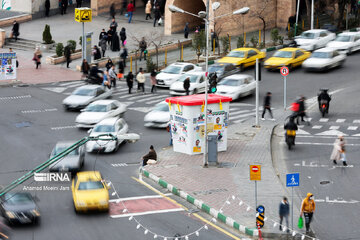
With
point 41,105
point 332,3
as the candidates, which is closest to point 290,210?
point 41,105

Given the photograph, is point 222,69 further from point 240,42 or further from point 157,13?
point 157,13

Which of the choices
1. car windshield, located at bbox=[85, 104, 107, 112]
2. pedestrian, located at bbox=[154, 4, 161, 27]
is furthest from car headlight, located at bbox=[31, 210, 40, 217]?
pedestrian, located at bbox=[154, 4, 161, 27]

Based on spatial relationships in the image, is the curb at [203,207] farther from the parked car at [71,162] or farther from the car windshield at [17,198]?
the car windshield at [17,198]

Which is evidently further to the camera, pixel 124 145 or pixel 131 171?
pixel 124 145

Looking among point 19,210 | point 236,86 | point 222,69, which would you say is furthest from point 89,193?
point 222,69

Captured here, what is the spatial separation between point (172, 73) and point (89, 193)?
21.5 meters

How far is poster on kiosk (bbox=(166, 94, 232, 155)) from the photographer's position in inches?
1259

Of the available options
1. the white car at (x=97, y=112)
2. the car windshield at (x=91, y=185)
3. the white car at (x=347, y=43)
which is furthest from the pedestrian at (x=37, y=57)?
the car windshield at (x=91, y=185)

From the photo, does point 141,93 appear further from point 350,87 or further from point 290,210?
point 290,210

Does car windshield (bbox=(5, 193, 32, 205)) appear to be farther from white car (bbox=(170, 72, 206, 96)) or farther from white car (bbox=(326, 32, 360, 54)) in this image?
white car (bbox=(326, 32, 360, 54))

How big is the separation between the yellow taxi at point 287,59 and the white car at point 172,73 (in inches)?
191

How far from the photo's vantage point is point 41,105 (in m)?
41.1

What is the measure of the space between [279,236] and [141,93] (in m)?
22.5

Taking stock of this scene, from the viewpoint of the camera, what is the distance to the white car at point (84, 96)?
39344mm
